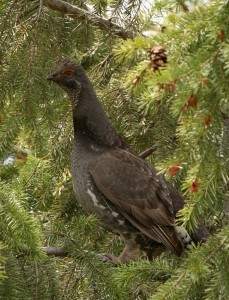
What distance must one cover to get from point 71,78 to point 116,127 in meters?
0.53

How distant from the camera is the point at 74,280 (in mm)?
4070

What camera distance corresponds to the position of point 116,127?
199 inches

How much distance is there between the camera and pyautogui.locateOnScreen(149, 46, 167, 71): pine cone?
2.69 meters

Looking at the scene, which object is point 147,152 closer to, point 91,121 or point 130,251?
point 91,121

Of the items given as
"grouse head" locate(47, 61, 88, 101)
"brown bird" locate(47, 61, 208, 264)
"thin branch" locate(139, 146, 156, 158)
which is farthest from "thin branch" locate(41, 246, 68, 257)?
"grouse head" locate(47, 61, 88, 101)

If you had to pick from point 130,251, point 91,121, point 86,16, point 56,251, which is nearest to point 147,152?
point 91,121

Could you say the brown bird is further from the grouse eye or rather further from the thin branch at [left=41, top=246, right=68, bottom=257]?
the thin branch at [left=41, top=246, right=68, bottom=257]

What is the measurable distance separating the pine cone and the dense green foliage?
0.03 meters

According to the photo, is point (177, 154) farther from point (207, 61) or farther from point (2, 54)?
point (2, 54)

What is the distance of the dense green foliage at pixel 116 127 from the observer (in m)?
2.54

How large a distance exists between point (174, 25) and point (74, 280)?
76.2 inches

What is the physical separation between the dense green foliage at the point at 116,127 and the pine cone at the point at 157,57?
3 centimetres

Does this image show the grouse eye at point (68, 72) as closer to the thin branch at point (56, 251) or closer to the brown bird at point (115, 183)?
the brown bird at point (115, 183)

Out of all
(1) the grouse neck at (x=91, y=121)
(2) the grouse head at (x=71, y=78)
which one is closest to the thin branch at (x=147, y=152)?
(1) the grouse neck at (x=91, y=121)
